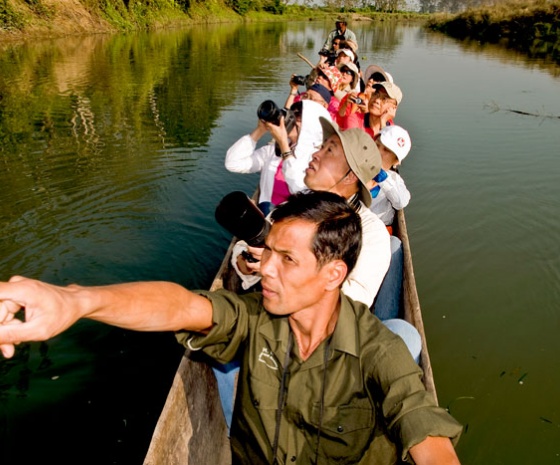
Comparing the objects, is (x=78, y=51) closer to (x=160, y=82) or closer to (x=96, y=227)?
(x=160, y=82)

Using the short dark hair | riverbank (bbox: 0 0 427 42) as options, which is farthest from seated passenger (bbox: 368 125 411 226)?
riverbank (bbox: 0 0 427 42)

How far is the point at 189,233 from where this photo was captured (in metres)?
5.43

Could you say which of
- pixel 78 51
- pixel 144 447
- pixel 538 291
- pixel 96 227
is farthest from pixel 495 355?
pixel 78 51

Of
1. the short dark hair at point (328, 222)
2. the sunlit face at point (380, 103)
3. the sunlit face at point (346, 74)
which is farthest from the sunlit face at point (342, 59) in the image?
the short dark hair at point (328, 222)

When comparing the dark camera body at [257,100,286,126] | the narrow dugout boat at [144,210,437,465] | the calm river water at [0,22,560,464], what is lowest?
the calm river water at [0,22,560,464]

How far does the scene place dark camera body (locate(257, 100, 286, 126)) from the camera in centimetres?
288

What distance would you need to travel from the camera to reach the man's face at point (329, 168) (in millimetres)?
2527

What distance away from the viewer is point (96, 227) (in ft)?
17.5

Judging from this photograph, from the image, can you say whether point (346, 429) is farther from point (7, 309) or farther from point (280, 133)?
point (280, 133)

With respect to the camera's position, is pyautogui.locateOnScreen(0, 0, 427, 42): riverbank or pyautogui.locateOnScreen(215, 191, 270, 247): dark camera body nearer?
pyautogui.locateOnScreen(215, 191, 270, 247): dark camera body

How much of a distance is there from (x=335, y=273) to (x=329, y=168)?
106cm

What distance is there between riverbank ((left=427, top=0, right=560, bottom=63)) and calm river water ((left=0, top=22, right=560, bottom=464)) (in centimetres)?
1474

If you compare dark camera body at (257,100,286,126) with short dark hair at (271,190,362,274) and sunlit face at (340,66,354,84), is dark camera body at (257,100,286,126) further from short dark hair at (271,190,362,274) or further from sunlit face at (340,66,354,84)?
sunlit face at (340,66,354,84)

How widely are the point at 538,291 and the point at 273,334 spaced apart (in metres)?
4.08
